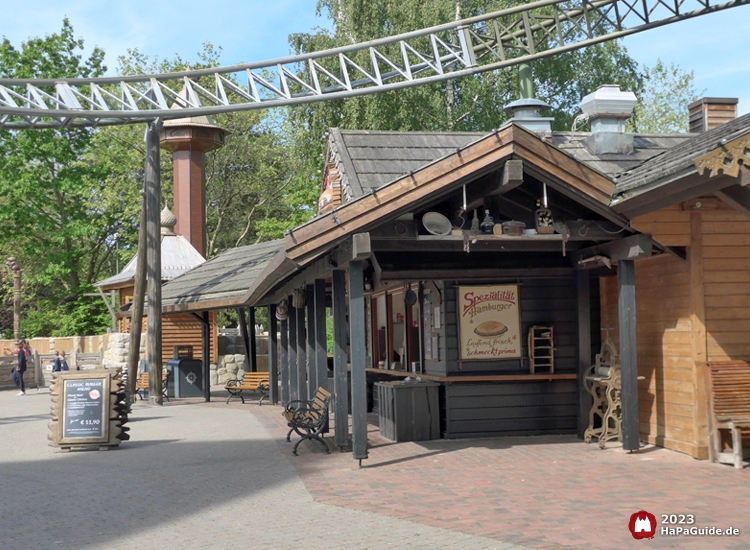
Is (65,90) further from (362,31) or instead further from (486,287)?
(362,31)

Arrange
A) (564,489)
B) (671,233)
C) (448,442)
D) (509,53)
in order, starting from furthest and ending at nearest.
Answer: (509,53)
(448,442)
(671,233)
(564,489)

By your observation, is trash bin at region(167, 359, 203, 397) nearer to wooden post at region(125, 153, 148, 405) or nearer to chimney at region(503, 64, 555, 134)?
wooden post at region(125, 153, 148, 405)

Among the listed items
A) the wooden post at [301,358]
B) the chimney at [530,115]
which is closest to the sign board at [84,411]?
the wooden post at [301,358]

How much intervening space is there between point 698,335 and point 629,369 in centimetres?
93

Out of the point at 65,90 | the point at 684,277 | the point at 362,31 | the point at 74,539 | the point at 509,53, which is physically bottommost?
the point at 74,539

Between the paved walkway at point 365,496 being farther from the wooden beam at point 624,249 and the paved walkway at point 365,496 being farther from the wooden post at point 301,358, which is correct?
the wooden post at point 301,358

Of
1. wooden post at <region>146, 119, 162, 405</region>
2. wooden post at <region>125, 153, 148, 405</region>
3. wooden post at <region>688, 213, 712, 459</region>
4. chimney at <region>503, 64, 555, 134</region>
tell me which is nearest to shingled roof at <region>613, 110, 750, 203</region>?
wooden post at <region>688, 213, 712, 459</region>

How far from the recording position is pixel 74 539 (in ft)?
24.0

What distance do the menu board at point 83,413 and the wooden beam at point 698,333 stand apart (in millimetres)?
8093

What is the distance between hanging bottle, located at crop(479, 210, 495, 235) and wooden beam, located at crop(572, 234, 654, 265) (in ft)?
5.28

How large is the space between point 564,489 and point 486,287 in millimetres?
4633

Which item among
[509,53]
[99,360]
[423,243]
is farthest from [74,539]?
[99,360]

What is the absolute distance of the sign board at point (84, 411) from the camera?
43.2 feet

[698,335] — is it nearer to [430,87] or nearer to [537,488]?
[537,488]
